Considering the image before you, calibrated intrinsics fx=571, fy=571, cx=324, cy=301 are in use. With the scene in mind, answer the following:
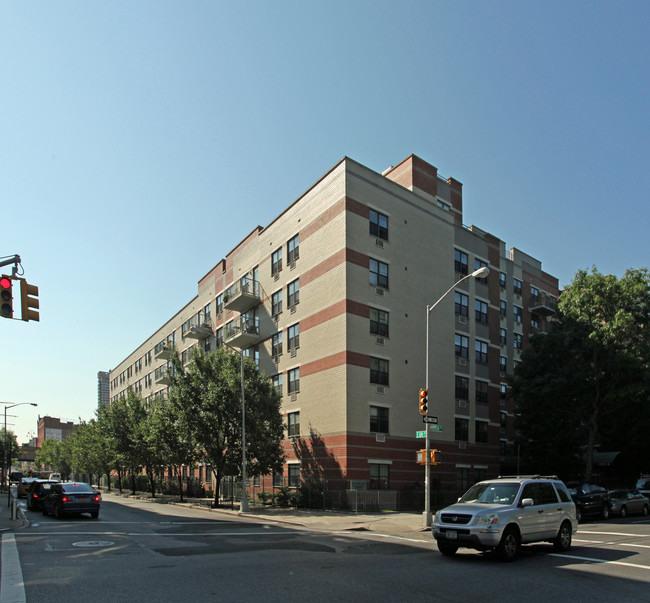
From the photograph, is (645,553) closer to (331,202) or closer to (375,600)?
(375,600)

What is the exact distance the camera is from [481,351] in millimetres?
41156

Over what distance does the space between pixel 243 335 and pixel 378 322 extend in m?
11.6

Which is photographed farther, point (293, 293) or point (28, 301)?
point (293, 293)

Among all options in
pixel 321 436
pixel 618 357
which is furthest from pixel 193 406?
pixel 618 357

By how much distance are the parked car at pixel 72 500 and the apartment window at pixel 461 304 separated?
25.4 meters

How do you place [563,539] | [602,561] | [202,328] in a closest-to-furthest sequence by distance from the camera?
1. [602,561]
2. [563,539]
3. [202,328]

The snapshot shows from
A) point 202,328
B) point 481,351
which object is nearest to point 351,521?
point 481,351

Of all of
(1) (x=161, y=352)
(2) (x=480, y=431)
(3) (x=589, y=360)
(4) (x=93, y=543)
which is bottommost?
(4) (x=93, y=543)

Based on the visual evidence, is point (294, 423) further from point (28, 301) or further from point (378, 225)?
point (28, 301)

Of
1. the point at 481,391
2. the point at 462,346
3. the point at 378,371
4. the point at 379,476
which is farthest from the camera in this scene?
the point at 481,391

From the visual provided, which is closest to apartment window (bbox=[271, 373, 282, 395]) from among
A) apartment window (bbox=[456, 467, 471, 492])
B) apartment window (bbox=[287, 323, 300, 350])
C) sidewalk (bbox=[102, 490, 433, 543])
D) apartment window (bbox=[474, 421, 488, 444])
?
apartment window (bbox=[287, 323, 300, 350])

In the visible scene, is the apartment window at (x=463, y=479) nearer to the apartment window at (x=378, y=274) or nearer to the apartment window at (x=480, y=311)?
the apartment window at (x=480, y=311)

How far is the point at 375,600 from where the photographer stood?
8.66 metres

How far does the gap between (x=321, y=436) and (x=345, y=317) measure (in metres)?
7.01
